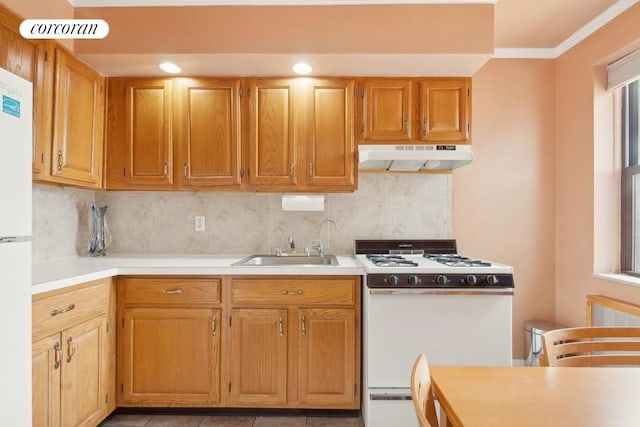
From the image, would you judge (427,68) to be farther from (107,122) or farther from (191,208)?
(107,122)

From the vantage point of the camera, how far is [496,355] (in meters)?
2.21

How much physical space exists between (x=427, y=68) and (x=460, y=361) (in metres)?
1.79

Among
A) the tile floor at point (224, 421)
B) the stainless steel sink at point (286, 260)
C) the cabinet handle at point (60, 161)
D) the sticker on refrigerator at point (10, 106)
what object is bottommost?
the tile floor at point (224, 421)

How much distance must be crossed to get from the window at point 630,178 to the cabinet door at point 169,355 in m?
2.72

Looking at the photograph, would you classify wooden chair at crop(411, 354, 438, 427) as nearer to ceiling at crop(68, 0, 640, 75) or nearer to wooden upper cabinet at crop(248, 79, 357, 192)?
wooden upper cabinet at crop(248, 79, 357, 192)

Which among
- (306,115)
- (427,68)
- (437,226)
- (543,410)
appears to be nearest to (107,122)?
(306,115)

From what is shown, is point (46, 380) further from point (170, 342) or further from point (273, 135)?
point (273, 135)

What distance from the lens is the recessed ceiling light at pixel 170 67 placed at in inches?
102

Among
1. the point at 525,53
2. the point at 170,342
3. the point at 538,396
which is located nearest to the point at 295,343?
the point at 170,342

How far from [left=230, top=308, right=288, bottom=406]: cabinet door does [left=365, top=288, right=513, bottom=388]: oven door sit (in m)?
0.55

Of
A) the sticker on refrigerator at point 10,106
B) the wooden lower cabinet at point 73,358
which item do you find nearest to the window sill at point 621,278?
the wooden lower cabinet at point 73,358

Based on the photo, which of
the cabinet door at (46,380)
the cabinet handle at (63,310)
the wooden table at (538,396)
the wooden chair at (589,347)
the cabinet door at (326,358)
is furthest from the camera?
the cabinet door at (326,358)

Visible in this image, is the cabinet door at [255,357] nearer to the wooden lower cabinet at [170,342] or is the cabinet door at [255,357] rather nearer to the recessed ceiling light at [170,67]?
the wooden lower cabinet at [170,342]

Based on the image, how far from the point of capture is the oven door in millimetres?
2221
